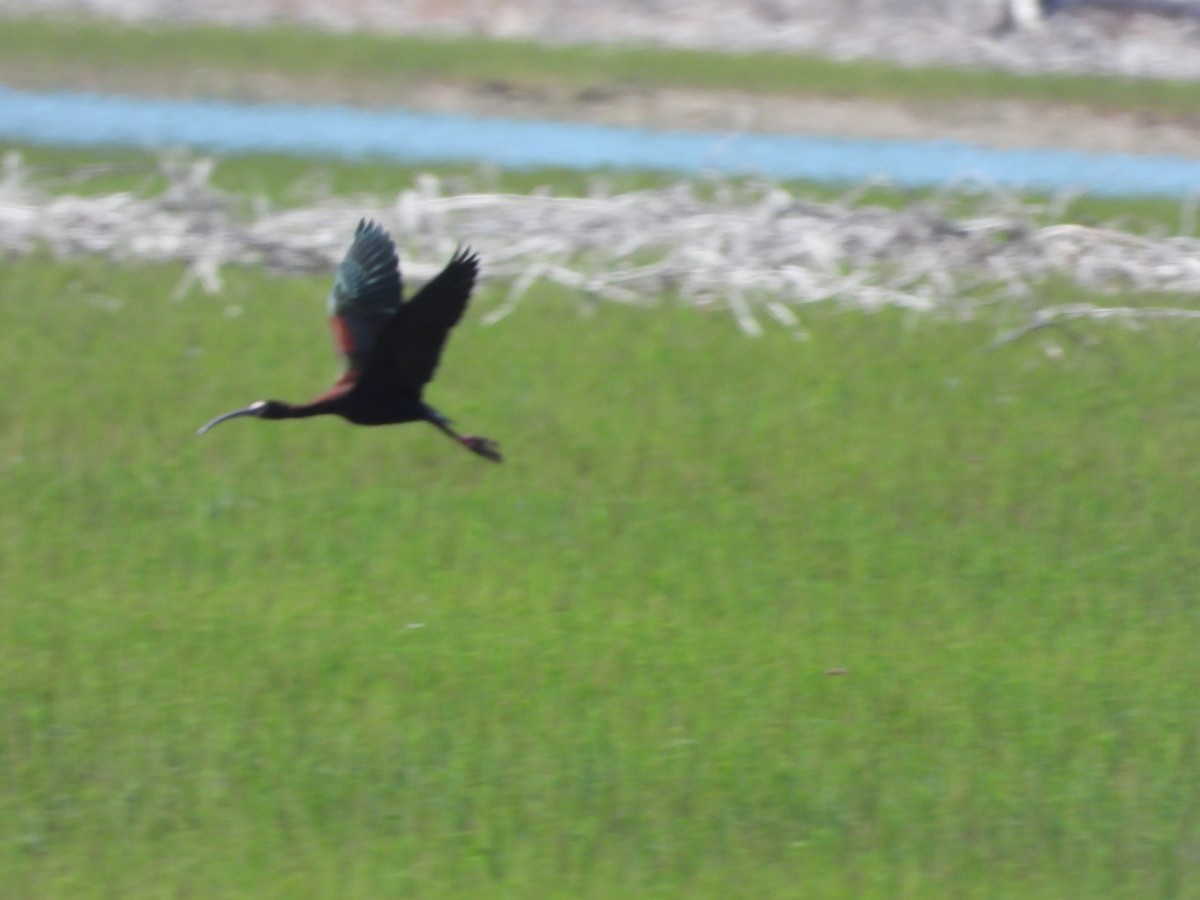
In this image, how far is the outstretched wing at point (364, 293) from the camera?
10.3 feet

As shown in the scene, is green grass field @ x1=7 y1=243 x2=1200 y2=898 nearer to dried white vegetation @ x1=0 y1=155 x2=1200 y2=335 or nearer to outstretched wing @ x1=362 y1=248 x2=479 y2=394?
dried white vegetation @ x1=0 y1=155 x2=1200 y2=335

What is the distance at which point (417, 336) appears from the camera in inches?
115

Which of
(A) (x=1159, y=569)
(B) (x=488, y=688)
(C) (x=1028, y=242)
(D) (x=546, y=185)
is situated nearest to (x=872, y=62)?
(D) (x=546, y=185)

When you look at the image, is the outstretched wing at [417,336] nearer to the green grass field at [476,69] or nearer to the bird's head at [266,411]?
the bird's head at [266,411]

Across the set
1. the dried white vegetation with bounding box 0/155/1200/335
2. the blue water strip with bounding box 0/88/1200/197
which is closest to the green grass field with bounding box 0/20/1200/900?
the dried white vegetation with bounding box 0/155/1200/335

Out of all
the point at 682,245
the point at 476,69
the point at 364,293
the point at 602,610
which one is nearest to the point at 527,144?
the point at 476,69

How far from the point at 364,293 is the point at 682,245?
5.31 m

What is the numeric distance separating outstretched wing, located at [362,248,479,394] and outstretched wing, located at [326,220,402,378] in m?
0.18

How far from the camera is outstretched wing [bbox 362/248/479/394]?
113 inches

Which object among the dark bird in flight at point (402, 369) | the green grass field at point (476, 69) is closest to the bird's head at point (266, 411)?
the dark bird in flight at point (402, 369)

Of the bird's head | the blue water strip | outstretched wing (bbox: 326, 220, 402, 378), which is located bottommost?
the blue water strip

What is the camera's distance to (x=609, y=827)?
13.6ft

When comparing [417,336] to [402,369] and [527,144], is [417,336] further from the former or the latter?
[527,144]

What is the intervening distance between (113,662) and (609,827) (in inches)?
59.3
